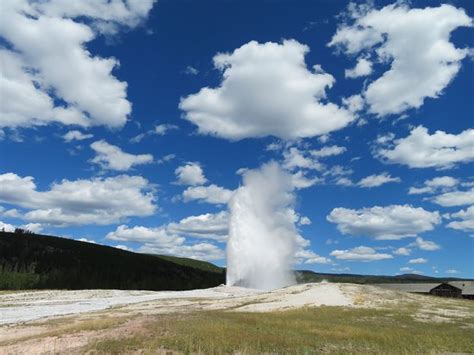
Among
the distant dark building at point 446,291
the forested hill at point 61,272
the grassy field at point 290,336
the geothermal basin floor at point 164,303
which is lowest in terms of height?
the grassy field at point 290,336

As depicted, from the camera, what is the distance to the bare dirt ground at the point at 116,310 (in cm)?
2772

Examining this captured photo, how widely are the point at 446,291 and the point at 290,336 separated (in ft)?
299

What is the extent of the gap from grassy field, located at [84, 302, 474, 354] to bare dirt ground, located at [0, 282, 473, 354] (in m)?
2.32

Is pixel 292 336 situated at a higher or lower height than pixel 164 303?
lower

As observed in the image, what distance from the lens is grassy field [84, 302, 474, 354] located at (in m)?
24.0

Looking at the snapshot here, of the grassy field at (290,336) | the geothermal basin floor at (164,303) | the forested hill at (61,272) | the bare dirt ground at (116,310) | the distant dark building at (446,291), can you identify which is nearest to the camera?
the grassy field at (290,336)

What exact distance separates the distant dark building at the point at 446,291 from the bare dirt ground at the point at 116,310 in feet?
160

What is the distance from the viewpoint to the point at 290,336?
2761 centimetres

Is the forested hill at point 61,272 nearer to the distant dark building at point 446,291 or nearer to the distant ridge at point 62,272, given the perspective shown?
the distant ridge at point 62,272

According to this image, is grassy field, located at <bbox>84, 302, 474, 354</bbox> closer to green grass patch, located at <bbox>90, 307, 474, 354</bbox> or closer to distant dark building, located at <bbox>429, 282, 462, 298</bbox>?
green grass patch, located at <bbox>90, 307, 474, 354</bbox>

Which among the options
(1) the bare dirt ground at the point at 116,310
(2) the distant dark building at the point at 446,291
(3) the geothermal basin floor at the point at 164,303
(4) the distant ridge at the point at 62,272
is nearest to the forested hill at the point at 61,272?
(4) the distant ridge at the point at 62,272

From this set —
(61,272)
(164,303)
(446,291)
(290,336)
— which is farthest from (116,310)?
(61,272)

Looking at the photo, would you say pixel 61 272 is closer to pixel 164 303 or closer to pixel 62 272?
pixel 62 272

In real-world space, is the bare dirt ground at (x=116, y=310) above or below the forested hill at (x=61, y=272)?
below
